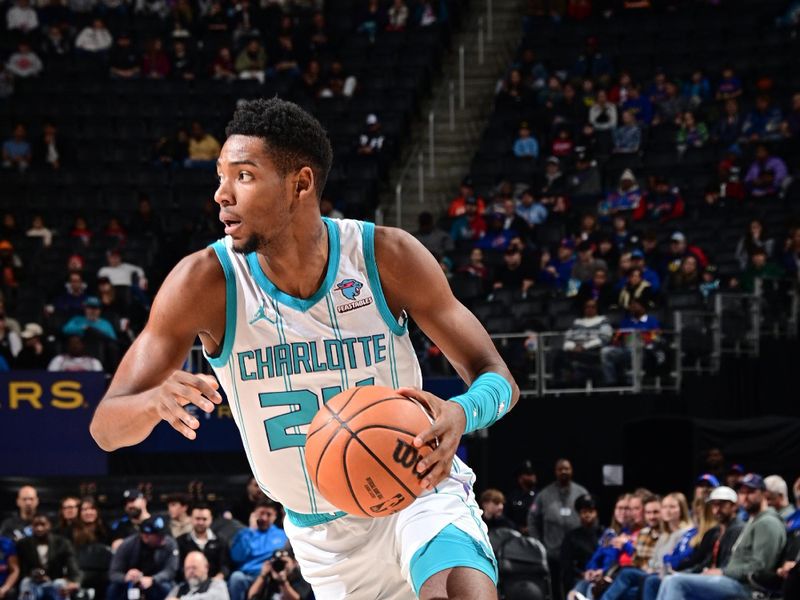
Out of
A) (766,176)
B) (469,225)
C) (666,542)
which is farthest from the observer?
(469,225)

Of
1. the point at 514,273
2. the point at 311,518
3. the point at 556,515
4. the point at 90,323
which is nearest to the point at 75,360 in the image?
the point at 90,323

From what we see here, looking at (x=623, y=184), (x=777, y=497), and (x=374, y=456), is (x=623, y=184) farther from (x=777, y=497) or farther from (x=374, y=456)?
(x=374, y=456)

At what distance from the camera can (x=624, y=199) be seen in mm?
19312

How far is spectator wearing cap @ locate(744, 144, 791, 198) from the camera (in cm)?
1867

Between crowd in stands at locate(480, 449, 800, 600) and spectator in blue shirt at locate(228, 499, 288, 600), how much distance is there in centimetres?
197

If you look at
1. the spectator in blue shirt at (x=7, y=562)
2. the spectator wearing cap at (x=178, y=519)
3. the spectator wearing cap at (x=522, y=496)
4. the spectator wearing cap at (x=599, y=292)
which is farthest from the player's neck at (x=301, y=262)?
the spectator wearing cap at (x=599, y=292)

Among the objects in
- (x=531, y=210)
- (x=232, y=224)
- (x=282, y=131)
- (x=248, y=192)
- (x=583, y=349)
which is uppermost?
(x=282, y=131)

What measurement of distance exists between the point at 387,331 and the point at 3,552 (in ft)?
30.4

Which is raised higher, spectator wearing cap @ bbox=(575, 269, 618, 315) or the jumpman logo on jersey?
the jumpman logo on jersey

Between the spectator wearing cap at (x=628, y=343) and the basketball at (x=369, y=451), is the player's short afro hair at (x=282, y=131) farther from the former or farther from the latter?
the spectator wearing cap at (x=628, y=343)

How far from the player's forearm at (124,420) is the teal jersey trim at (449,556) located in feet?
3.21

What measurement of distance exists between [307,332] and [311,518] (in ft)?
2.18

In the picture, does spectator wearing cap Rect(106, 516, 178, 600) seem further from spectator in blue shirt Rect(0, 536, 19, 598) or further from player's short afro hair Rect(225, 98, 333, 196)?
player's short afro hair Rect(225, 98, 333, 196)

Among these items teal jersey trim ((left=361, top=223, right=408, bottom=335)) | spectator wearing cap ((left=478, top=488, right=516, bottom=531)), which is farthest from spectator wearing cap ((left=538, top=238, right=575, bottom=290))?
teal jersey trim ((left=361, top=223, right=408, bottom=335))
